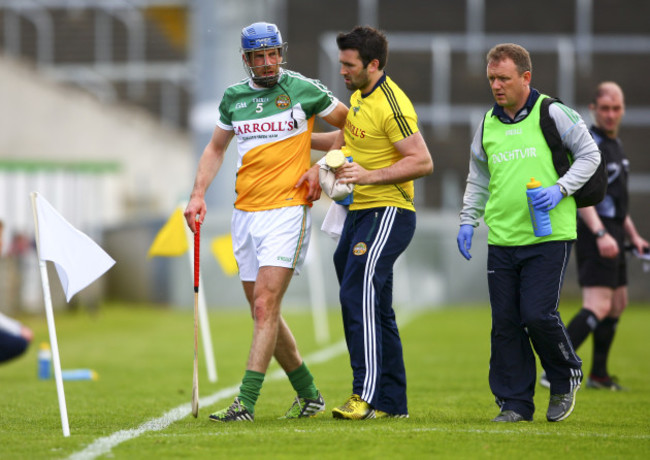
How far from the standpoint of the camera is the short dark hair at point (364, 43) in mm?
6309

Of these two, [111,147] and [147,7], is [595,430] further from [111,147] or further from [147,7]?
[147,7]

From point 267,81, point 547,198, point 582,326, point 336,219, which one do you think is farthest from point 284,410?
point 582,326

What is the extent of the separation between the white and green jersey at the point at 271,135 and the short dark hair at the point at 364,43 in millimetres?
434

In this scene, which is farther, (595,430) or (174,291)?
(174,291)

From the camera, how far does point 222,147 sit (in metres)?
6.83

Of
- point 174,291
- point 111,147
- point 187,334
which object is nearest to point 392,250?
point 187,334

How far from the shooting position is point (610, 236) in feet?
28.5

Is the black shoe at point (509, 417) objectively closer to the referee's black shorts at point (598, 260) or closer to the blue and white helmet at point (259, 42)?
the blue and white helmet at point (259, 42)

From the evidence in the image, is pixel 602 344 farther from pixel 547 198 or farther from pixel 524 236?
pixel 547 198

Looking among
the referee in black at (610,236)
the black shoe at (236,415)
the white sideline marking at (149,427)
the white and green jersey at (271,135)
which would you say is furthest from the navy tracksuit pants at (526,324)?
the referee in black at (610,236)

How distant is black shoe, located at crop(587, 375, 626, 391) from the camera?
8844 millimetres

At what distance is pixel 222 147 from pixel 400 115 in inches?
46.6

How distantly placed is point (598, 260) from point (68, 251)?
4518 mm

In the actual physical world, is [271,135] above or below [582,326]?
above
